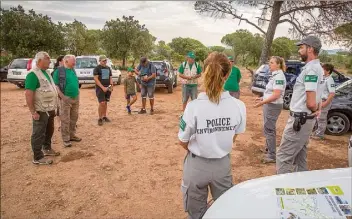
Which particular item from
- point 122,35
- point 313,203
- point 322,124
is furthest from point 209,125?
point 122,35

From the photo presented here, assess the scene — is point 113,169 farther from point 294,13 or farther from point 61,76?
point 294,13

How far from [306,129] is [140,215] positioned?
2325 mm

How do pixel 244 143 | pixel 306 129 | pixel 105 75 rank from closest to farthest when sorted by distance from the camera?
pixel 306 129 → pixel 244 143 → pixel 105 75

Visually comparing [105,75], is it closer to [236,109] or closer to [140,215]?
[140,215]

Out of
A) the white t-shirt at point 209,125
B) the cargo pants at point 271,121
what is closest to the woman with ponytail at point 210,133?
the white t-shirt at point 209,125

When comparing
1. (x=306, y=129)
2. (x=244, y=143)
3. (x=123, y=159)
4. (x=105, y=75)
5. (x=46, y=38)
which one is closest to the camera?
(x=306, y=129)

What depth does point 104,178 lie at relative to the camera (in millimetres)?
4367

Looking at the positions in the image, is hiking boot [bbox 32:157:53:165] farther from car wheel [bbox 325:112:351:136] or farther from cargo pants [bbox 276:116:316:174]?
car wheel [bbox 325:112:351:136]

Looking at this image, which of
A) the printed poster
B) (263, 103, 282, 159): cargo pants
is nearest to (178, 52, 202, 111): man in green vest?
(263, 103, 282, 159): cargo pants

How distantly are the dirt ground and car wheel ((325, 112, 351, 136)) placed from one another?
0.21 metres

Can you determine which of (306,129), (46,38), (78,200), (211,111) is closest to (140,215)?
(78,200)

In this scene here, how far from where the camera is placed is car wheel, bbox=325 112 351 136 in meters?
6.83

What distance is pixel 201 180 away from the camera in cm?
222

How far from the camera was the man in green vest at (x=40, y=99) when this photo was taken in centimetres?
443
